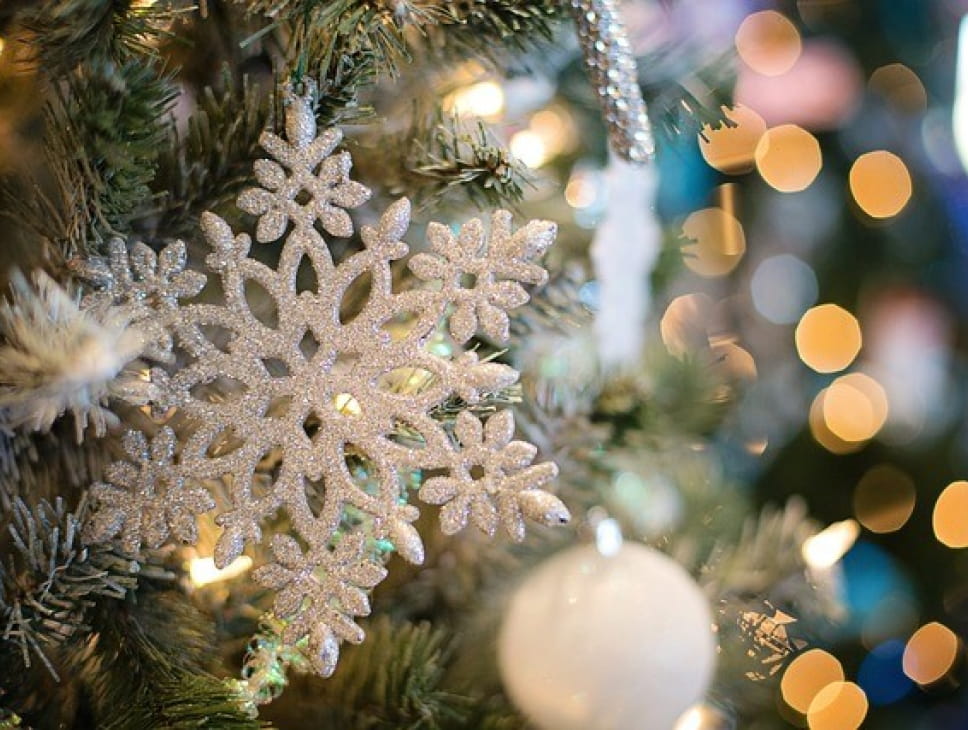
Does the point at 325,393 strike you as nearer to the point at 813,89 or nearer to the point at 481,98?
the point at 481,98

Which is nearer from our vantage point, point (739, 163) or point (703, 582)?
point (703, 582)

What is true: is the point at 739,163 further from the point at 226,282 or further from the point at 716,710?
the point at 226,282

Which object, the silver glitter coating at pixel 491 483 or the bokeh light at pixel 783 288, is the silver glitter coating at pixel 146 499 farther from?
the bokeh light at pixel 783 288

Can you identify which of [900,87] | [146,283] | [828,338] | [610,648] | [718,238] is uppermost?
[146,283]

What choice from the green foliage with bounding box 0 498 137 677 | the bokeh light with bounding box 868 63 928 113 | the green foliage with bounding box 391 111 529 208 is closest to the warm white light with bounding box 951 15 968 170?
the bokeh light with bounding box 868 63 928 113

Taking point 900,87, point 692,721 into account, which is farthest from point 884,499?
point 692,721

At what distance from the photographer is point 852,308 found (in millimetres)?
1042

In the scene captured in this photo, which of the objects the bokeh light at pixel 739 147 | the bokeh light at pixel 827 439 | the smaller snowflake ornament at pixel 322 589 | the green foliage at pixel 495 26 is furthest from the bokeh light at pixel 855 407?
the smaller snowflake ornament at pixel 322 589

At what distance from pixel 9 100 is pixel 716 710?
0.51 m

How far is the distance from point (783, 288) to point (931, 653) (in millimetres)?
437

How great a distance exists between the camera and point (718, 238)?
1085 millimetres

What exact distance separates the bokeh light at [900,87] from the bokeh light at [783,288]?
21cm

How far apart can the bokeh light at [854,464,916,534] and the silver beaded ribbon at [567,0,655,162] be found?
76 centimetres

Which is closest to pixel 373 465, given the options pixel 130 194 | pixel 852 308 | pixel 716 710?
pixel 130 194
